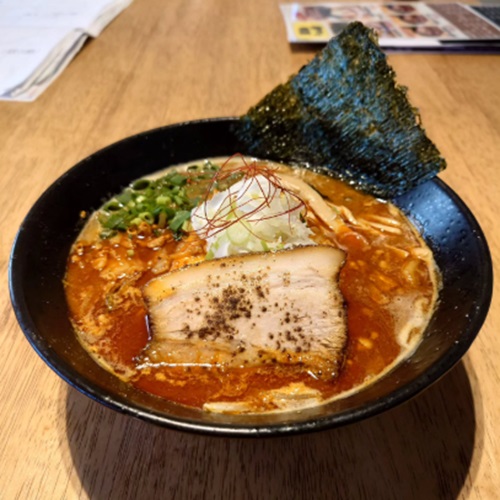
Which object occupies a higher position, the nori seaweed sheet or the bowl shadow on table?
the nori seaweed sheet

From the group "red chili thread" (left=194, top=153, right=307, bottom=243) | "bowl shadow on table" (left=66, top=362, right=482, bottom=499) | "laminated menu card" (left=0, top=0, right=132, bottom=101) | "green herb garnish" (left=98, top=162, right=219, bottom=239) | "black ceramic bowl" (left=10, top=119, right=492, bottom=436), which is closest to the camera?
"black ceramic bowl" (left=10, top=119, right=492, bottom=436)

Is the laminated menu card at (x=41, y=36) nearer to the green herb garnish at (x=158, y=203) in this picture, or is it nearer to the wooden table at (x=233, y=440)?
the wooden table at (x=233, y=440)

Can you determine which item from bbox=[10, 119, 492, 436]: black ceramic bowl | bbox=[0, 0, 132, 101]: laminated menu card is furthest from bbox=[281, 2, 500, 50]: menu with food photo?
bbox=[10, 119, 492, 436]: black ceramic bowl

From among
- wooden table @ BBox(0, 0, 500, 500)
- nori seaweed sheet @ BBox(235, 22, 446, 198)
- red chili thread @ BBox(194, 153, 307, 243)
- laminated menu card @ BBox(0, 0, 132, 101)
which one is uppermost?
nori seaweed sheet @ BBox(235, 22, 446, 198)

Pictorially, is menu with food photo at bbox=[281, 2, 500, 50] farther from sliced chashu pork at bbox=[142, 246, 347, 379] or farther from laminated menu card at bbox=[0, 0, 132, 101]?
sliced chashu pork at bbox=[142, 246, 347, 379]

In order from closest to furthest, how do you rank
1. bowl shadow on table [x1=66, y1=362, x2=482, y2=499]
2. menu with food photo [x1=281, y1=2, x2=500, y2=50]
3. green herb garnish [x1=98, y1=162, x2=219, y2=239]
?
bowl shadow on table [x1=66, y1=362, x2=482, y2=499] < green herb garnish [x1=98, y1=162, x2=219, y2=239] < menu with food photo [x1=281, y1=2, x2=500, y2=50]

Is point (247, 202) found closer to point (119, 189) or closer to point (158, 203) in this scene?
point (158, 203)

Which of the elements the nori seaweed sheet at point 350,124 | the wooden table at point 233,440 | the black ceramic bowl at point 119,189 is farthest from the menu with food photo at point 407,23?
the black ceramic bowl at point 119,189
